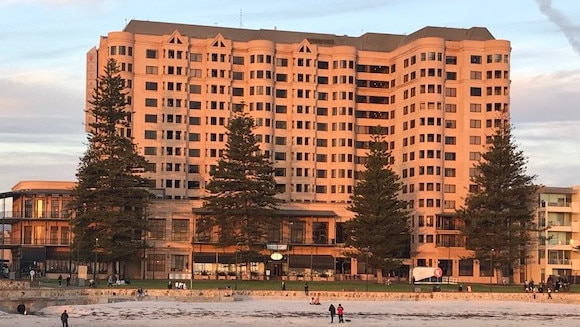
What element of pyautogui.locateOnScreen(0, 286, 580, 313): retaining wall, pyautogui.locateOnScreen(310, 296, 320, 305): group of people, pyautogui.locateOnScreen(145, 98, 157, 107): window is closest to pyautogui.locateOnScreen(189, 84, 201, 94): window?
pyautogui.locateOnScreen(145, 98, 157, 107): window

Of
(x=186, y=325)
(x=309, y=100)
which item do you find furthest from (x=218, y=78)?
(x=186, y=325)

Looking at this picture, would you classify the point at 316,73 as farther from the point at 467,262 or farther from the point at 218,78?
the point at 467,262

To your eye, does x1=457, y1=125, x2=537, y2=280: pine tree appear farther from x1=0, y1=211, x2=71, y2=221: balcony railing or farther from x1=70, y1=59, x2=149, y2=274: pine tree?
x1=0, y1=211, x2=71, y2=221: balcony railing

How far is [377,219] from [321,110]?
3997 cm

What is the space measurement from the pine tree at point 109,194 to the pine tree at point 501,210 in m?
42.2

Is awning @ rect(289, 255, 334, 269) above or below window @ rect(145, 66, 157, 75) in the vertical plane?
below

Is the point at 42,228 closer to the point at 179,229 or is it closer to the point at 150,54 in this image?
the point at 179,229

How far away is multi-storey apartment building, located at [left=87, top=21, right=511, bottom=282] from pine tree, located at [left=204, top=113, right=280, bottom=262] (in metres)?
15.8

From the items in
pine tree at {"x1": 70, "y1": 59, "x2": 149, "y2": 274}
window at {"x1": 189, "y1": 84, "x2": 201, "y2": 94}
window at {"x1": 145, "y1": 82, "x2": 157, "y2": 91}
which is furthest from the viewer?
window at {"x1": 189, "y1": 84, "x2": 201, "y2": 94}

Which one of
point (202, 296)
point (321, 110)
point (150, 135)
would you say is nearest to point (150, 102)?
point (150, 135)

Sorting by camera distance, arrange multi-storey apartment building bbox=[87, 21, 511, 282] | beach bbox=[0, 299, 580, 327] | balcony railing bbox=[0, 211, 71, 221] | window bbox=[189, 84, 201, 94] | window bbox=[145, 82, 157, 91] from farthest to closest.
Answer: window bbox=[189, 84, 201, 94], window bbox=[145, 82, 157, 91], multi-storey apartment building bbox=[87, 21, 511, 282], balcony railing bbox=[0, 211, 71, 221], beach bbox=[0, 299, 580, 327]

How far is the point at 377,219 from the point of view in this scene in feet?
399

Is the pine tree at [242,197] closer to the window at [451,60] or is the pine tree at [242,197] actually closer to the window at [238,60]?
the window at [238,60]

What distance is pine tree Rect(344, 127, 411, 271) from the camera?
→ 399 ft
